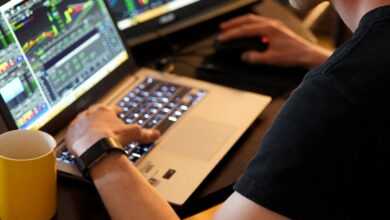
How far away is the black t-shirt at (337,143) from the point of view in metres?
0.84


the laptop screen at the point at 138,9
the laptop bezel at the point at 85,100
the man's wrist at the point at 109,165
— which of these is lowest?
the man's wrist at the point at 109,165

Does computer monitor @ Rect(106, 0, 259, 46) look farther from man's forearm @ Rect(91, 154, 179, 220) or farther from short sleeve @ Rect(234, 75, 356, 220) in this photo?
short sleeve @ Rect(234, 75, 356, 220)

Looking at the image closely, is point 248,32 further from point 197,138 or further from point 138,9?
point 197,138

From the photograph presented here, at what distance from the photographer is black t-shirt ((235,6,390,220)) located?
84 cm

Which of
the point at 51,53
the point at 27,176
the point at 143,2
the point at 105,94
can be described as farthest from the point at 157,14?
the point at 27,176

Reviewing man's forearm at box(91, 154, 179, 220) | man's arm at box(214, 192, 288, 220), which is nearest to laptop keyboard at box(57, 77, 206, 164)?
man's forearm at box(91, 154, 179, 220)

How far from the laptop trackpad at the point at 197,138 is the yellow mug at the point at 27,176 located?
0.25m

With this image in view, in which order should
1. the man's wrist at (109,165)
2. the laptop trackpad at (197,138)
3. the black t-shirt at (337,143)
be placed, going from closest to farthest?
1. the black t-shirt at (337,143)
2. the man's wrist at (109,165)
3. the laptop trackpad at (197,138)

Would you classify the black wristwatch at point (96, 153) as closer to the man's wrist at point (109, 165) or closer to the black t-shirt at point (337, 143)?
the man's wrist at point (109, 165)

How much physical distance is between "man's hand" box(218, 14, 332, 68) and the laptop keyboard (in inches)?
8.6

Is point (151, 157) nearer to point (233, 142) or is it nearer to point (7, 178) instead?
point (233, 142)

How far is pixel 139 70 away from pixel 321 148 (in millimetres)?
722

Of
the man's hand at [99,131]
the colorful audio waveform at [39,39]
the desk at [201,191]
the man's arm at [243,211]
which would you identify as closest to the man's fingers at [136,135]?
the man's hand at [99,131]

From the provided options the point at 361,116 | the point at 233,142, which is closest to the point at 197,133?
the point at 233,142
